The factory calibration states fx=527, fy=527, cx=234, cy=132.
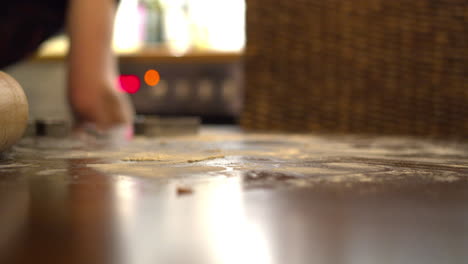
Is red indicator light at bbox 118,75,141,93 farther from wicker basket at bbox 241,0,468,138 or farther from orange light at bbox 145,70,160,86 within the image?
wicker basket at bbox 241,0,468,138

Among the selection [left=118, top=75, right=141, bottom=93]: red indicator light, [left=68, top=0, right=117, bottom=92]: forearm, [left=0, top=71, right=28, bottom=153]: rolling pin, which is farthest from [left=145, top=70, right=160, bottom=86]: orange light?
[left=0, top=71, right=28, bottom=153]: rolling pin

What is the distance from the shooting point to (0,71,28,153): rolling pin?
21.9 inches

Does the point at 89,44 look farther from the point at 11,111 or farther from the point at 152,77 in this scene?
the point at 152,77

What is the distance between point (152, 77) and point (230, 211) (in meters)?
2.76

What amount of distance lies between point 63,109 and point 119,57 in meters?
0.44

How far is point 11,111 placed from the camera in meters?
0.57

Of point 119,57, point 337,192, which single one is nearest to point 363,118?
point 337,192

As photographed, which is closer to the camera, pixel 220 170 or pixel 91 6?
pixel 220 170

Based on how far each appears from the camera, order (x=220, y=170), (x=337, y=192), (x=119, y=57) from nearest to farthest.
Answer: (x=337, y=192) < (x=220, y=170) < (x=119, y=57)

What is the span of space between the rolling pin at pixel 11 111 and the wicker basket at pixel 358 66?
3.21ft

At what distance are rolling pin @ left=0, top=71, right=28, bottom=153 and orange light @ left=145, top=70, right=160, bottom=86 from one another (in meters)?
2.41

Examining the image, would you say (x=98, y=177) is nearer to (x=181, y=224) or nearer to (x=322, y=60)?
(x=181, y=224)

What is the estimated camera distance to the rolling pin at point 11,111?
0.56 m

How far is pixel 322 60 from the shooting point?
1.46 metres
